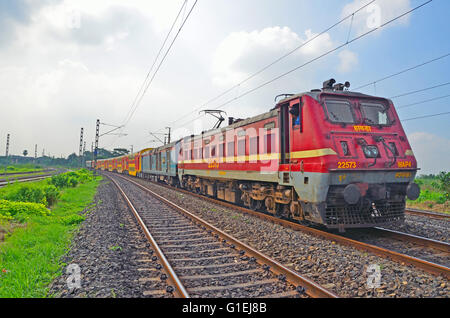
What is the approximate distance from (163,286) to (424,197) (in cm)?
1694

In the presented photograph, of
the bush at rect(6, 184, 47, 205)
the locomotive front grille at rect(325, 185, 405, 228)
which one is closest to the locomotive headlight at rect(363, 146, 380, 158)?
the locomotive front grille at rect(325, 185, 405, 228)

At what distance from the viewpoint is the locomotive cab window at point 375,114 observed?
8016 millimetres

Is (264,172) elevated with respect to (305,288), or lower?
elevated

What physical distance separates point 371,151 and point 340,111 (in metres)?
1.28

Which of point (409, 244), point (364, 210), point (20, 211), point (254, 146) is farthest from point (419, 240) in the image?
point (20, 211)

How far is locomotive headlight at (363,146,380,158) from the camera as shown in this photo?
7389 millimetres

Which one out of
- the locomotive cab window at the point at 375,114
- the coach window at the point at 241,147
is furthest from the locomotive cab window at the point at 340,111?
the coach window at the point at 241,147

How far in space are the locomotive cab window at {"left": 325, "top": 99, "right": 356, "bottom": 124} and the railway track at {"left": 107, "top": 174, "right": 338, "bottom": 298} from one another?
13.0 ft

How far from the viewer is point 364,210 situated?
749cm

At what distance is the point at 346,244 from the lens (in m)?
6.72

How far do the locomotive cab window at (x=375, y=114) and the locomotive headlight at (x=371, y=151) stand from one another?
763 mm

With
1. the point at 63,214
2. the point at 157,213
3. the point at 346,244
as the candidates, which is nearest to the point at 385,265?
the point at 346,244

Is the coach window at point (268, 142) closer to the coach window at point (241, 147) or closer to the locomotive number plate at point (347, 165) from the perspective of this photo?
the coach window at point (241, 147)
